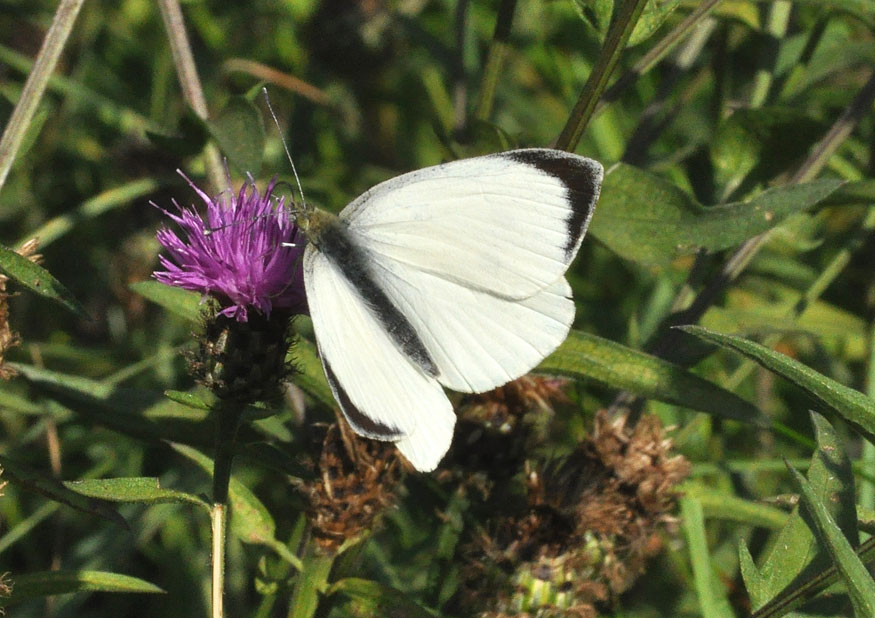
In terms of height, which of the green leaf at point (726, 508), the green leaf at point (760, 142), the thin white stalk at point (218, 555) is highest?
the green leaf at point (760, 142)

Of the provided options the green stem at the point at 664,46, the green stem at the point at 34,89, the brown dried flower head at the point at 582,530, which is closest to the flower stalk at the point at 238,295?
the green stem at the point at 34,89

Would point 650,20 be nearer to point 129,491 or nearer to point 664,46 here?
point 664,46

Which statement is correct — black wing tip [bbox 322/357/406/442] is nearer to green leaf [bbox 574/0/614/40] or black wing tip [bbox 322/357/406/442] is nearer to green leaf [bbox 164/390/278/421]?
green leaf [bbox 164/390/278/421]

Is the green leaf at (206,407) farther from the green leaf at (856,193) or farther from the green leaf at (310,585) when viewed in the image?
the green leaf at (856,193)

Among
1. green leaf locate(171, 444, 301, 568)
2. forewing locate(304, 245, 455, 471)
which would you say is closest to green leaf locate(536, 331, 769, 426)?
forewing locate(304, 245, 455, 471)

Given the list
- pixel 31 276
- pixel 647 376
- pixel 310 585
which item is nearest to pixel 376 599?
pixel 310 585
